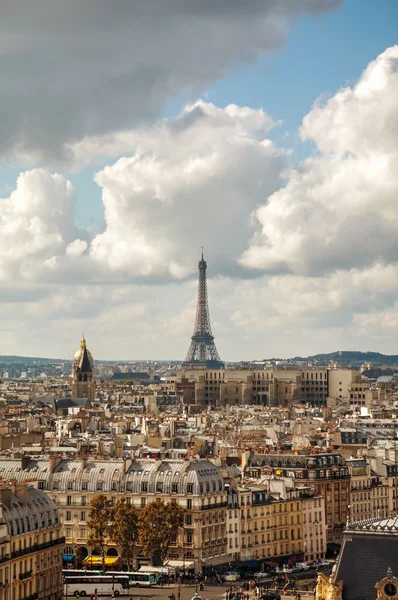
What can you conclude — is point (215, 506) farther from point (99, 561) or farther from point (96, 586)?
point (96, 586)

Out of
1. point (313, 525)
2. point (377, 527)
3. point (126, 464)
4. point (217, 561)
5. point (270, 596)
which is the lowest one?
point (270, 596)

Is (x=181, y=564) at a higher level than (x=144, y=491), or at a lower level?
lower

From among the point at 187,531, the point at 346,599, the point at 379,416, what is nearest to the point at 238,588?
the point at 187,531

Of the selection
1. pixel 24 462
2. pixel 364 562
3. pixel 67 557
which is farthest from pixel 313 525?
pixel 364 562

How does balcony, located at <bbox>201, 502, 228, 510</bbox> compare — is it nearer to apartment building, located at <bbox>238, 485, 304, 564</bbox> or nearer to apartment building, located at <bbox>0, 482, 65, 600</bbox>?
apartment building, located at <bbox>238, 485, 304, 564</bbox>

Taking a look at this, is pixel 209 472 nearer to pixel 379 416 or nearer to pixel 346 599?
pixel 346 599

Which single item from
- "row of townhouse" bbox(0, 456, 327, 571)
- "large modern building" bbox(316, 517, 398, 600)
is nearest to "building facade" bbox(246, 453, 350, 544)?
"row of townhouse" bbox(0, 456, 327, 571)
